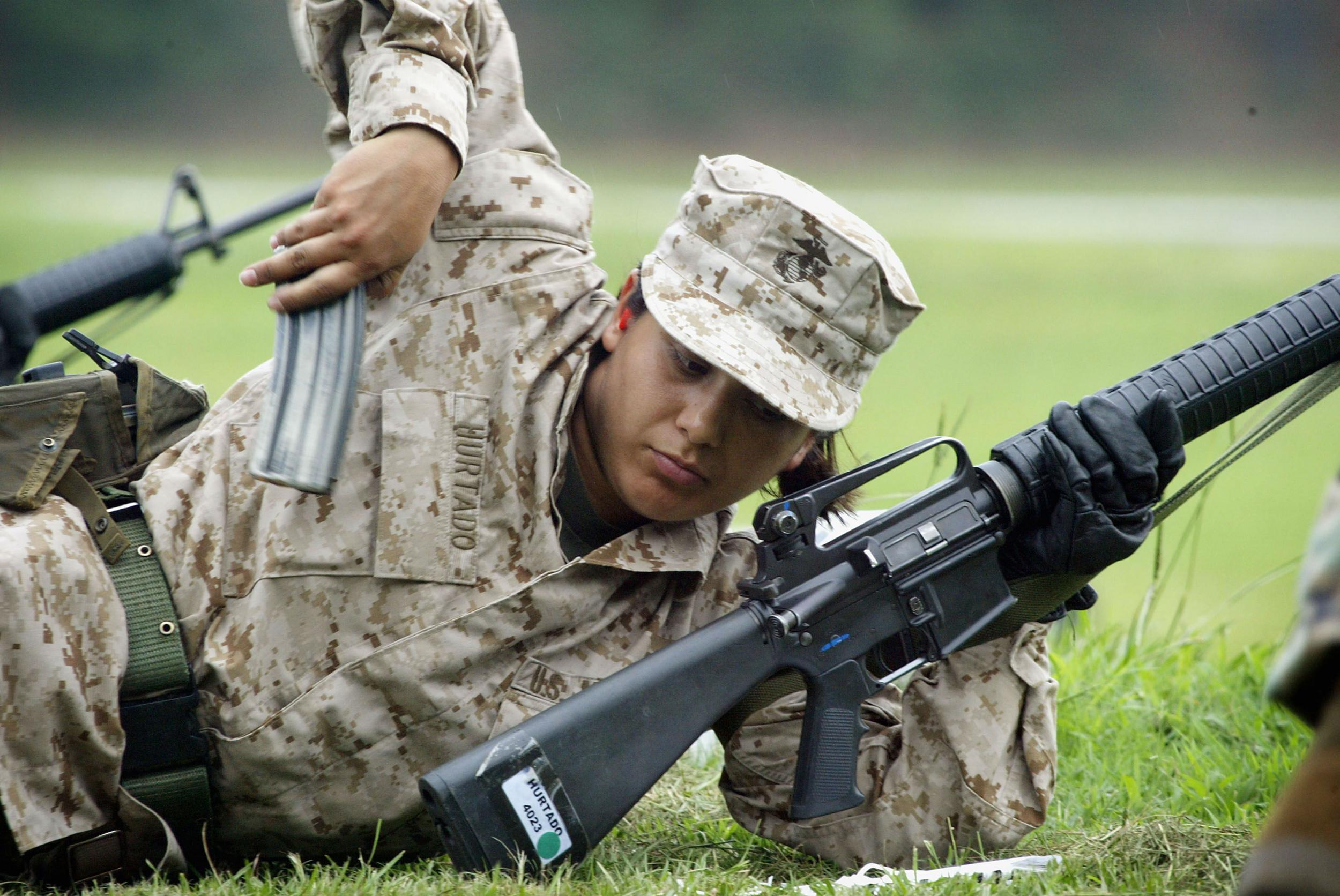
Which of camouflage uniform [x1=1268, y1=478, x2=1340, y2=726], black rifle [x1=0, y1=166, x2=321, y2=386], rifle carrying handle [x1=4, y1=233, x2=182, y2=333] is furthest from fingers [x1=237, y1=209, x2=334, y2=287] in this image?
rifle carrying handle [x1=4, y1=233, x2=182, y2=333]

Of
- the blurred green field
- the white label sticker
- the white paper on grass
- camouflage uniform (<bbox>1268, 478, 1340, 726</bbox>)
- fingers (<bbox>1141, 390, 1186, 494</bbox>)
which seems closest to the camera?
camouflage uniform (<bbox>1268, 478, 1340, 726</bbox>)

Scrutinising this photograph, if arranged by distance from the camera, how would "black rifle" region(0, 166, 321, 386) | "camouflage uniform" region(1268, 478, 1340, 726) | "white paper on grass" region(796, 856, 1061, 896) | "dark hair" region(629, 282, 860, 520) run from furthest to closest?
"black rifle" region(0, 166, 321, 386)
"dark hair" region(629, 282, 860, 520)
"white paper on grass" region(796, 856, 1061, 896)
"camouflage uniform" region(1268, 478, 1340, 726)

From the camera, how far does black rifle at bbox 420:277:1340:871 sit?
6.31ft

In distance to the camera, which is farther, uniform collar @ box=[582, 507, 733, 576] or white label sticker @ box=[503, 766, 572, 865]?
uniform collar @ box=[582, 507, 733, 576]

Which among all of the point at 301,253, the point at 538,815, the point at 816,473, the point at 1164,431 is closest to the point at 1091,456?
the point at 1164,431

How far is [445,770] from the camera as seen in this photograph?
1877mm

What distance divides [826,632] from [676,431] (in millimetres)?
422

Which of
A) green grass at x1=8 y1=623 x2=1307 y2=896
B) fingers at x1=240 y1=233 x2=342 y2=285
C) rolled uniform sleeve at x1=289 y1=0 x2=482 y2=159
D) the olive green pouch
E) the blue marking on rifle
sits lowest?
green grass at x1=8 y1=623 x2=1307 y2=896

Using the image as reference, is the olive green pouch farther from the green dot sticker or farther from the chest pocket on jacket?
the green dot sticker

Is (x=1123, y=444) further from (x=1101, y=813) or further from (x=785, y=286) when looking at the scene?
(x=1101, y=813)

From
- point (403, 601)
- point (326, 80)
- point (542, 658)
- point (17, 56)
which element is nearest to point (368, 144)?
point (326, 80)

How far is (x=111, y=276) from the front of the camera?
5.29 m

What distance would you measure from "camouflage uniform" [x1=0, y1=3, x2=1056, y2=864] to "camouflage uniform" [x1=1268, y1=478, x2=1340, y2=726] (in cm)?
125

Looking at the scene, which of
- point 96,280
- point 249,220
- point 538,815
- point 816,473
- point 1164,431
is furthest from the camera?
point 249,220
